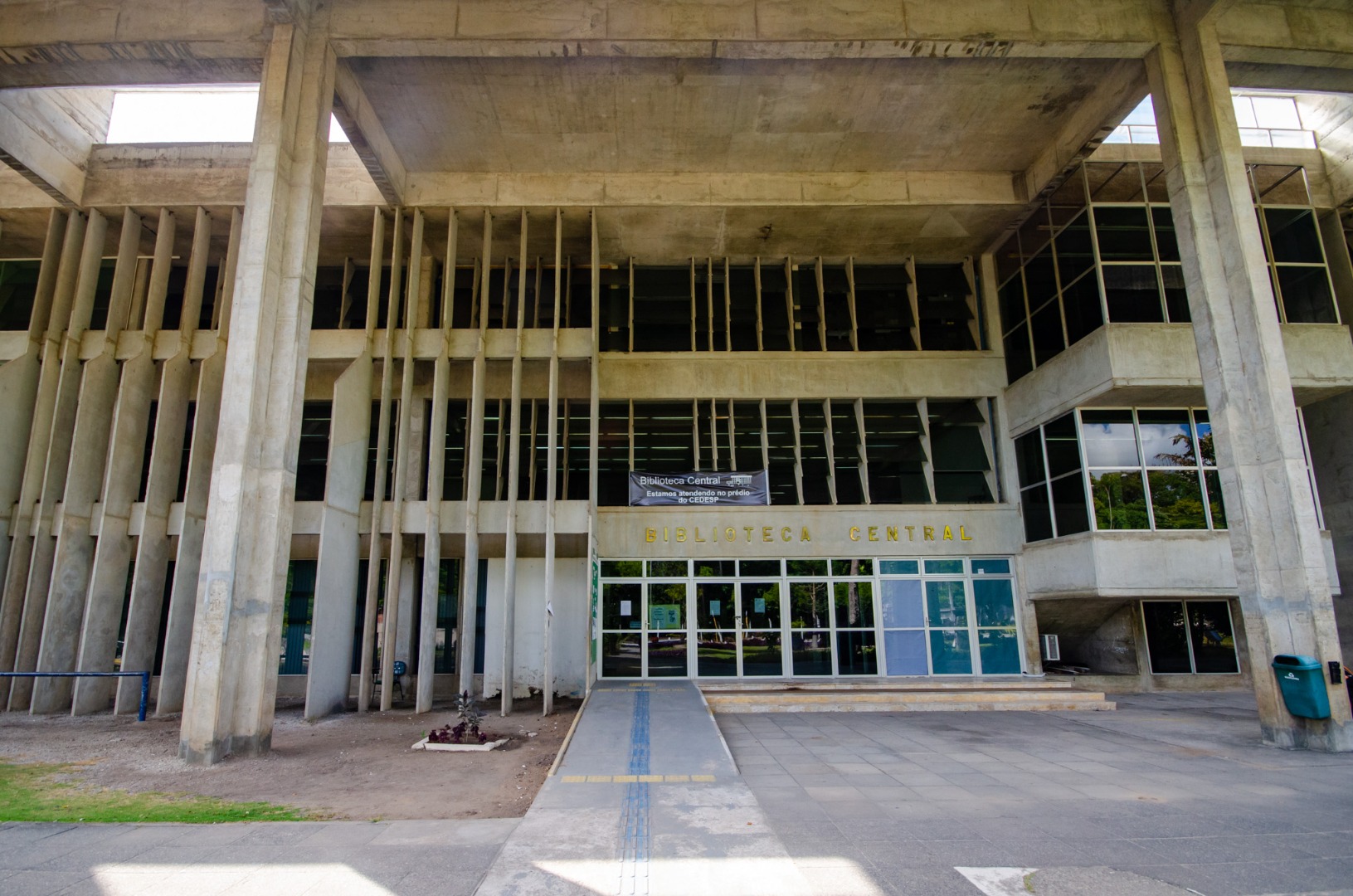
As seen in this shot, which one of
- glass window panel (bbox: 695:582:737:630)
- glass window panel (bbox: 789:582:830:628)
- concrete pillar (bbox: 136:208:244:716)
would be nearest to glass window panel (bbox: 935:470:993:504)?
glass window panel (bbox: 789:582:830:628)

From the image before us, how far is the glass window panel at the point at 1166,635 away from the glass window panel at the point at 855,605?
581cm

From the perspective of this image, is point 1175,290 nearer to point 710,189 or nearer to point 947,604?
point 947,604

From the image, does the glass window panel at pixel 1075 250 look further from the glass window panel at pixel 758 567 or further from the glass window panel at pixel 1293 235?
the glass window panel at pixel 758 567

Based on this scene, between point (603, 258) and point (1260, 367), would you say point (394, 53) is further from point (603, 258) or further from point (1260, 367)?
point (1260, 367)

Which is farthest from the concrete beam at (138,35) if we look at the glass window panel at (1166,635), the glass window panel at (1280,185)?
the glass window panel at (1280,185)

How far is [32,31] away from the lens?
11.9 m

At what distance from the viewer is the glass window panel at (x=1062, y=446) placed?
14.9 m

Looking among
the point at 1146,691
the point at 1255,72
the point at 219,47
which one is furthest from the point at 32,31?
the point at 1146,691

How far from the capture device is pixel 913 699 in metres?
13.3

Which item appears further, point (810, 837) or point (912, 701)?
point (912, 701)

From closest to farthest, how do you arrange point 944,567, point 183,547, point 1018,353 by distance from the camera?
point 183,547 < point 944,567 < point 1018,353

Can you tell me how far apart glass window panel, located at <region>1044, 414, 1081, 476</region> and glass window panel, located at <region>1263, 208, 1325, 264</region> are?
6257 mm

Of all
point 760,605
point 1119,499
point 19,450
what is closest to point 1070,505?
point 1119,499

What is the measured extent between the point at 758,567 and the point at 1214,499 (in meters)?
9.46
